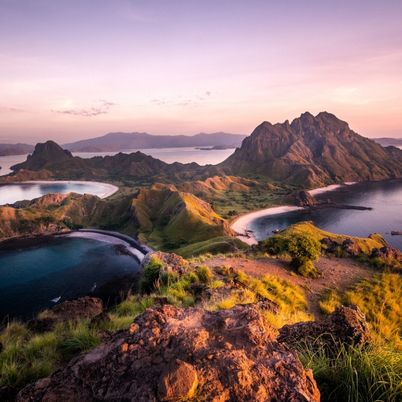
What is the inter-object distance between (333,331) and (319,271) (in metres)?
17.7

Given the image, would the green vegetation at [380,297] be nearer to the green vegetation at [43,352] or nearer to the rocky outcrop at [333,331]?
the rocky outcrop at [333,331]

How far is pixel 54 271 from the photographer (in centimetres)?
7288

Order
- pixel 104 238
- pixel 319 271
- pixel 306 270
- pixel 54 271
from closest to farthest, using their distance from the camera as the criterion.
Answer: pixel 306 270 → pixel 319 271 → pixel 54 271 → pixel 104 238

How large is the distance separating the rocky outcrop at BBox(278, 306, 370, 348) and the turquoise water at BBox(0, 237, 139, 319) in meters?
52.3

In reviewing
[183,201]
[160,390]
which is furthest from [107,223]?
[160,390]

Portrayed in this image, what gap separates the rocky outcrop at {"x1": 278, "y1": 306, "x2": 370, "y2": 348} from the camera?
214 inches

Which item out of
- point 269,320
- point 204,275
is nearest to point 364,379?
point 269,320

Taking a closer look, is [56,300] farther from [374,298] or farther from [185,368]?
[185,368]

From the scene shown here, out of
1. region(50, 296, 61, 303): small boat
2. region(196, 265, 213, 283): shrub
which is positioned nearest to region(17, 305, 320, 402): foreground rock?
region(196, 265, 213, 283): shrub

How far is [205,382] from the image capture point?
319 centimetres

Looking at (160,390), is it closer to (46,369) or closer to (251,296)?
(46,369)

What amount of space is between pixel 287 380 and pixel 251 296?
8229 millimetres

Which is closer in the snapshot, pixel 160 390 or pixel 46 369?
pixel 160 390

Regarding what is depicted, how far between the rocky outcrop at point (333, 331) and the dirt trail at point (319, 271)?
10055mm
